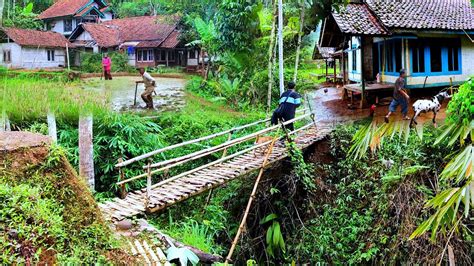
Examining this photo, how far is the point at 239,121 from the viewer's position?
7105 mm

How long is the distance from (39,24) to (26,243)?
189cm

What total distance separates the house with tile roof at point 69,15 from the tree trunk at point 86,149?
1429mm

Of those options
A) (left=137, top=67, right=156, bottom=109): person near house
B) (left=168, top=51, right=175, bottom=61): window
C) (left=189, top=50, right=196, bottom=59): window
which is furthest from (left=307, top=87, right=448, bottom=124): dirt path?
(left=137, top=67, right=156, bottom=109): person near house

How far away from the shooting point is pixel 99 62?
11.9ft

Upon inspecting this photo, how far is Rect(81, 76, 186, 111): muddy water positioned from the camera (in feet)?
12.0

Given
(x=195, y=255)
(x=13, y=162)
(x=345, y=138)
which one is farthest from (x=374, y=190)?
(x=13, y=162)

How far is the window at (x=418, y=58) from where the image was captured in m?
6.38

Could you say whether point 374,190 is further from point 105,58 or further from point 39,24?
point 39,24

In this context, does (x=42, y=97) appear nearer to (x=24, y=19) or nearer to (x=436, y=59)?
(x=24, y=19)

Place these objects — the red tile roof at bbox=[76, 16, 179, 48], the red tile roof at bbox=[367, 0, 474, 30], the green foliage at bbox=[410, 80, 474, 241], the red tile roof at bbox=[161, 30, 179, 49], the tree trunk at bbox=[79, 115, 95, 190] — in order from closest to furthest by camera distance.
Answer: the green foliage at bbox=[410, 80, 474, 241] → the red tile roof at bbox=[76, 16, 179, 48] → the tree trunk at bbox=[79, 115, 95, 190] → the red tile roof at bbox=[161, 30, 179, 49] → the red tile roof at bbox=[367, 0, 474, 30]

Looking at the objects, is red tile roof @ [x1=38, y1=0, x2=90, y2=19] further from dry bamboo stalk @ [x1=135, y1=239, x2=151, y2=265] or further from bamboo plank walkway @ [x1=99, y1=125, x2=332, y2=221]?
dry bamboo stalk @ [x1=135, y1=239, x2=151, y2=265]

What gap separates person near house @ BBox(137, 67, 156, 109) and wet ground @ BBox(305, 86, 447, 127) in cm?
281

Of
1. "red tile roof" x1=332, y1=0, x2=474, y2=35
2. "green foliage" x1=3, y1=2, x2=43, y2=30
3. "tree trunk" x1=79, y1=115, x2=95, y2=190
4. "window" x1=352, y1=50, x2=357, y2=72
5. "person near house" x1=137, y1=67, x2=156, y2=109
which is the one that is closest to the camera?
"green foliage" x1=3, y1=2, x2=43, y2=30

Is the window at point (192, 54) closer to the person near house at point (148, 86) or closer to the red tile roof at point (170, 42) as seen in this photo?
the red tile roof at point (170, 42)
